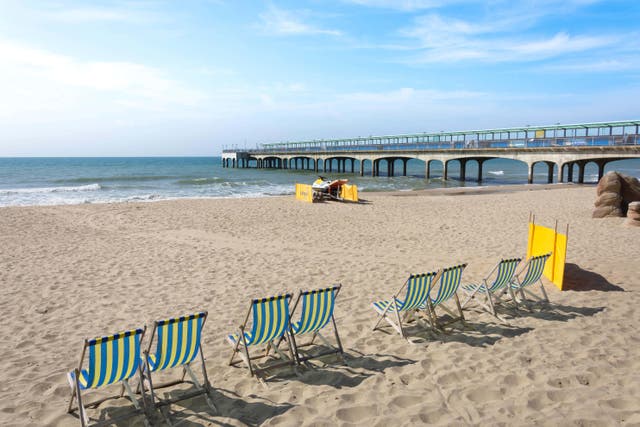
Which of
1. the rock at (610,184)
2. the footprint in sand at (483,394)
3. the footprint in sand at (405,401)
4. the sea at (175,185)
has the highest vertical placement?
the rock at (610,184)

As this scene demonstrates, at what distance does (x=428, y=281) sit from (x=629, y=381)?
1983 mm

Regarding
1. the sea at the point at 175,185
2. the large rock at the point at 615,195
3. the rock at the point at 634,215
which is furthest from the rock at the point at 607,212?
the sea at the point at 175,185

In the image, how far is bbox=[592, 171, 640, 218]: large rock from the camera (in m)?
13.4

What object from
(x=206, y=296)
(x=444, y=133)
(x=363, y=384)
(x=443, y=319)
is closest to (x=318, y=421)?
(x=363, y=384)

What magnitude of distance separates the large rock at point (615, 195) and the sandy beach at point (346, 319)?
481 millimetres

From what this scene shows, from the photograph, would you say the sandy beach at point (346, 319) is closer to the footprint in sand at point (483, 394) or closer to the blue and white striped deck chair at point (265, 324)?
the footprint in sand at point (483, 394)

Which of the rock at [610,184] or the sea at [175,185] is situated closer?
the rock at [610,184]

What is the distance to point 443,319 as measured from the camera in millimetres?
5633

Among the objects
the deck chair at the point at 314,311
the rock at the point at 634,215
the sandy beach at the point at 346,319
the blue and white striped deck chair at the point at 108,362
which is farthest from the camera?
the rock at the point at 634,215

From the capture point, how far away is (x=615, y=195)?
13.5 metres

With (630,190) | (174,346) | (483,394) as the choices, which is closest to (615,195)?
(630,190)

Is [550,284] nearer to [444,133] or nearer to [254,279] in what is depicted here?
[254,279]

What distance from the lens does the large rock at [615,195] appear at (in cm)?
1335

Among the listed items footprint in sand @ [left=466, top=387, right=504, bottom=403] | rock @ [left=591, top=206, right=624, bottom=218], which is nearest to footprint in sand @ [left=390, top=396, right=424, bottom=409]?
footprint in sand @ [left=466, top=387, right=504, bottom=403]
